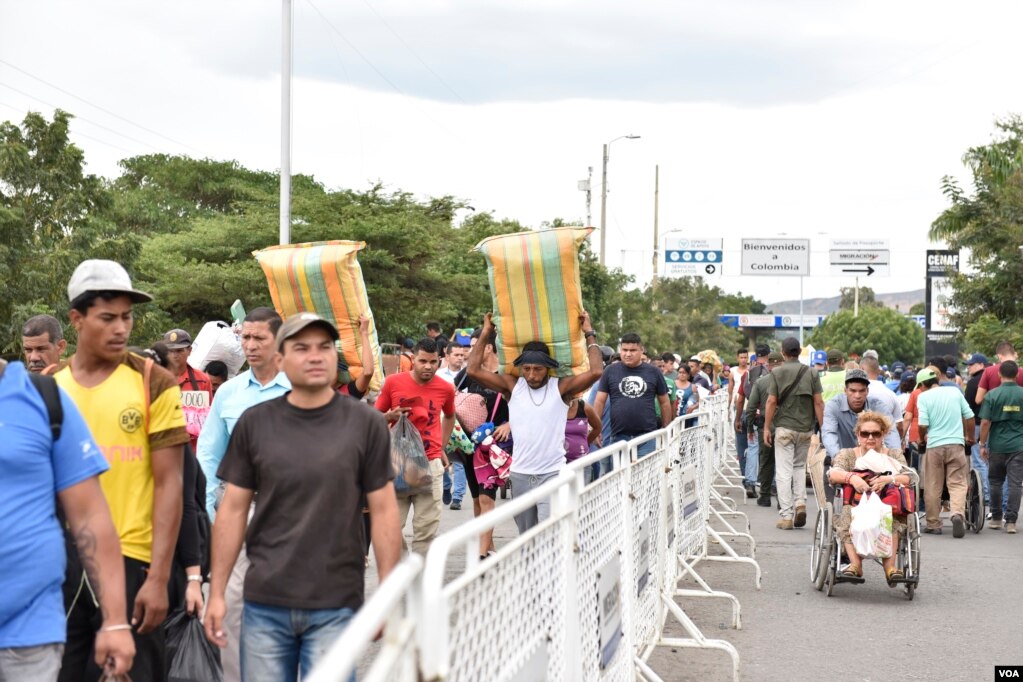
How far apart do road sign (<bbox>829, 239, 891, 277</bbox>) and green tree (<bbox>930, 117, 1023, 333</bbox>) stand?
115 feet

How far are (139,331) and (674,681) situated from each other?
76.5 ft

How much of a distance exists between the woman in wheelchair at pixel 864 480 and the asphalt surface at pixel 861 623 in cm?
29

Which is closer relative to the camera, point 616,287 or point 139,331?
point 139,331

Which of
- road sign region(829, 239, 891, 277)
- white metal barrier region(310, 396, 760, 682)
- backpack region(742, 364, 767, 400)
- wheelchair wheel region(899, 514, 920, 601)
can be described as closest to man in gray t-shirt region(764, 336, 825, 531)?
backpack region(742, 364, 767, 400)

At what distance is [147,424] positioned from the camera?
178 inches

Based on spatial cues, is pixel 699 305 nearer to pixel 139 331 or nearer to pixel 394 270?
pixel 394 270

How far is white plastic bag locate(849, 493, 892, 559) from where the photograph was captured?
9953mm

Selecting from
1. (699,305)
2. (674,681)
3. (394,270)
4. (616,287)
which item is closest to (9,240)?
(394,270)

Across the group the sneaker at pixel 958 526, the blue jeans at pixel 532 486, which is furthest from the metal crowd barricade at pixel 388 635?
the sneaker at pixel 958 526

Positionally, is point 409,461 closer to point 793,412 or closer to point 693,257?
point 793,412

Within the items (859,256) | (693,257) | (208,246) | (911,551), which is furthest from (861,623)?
(859,256)

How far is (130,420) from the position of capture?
4.46 m

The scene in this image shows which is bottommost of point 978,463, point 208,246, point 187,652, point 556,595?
point 978,463

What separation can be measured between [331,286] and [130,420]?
5.04 m
